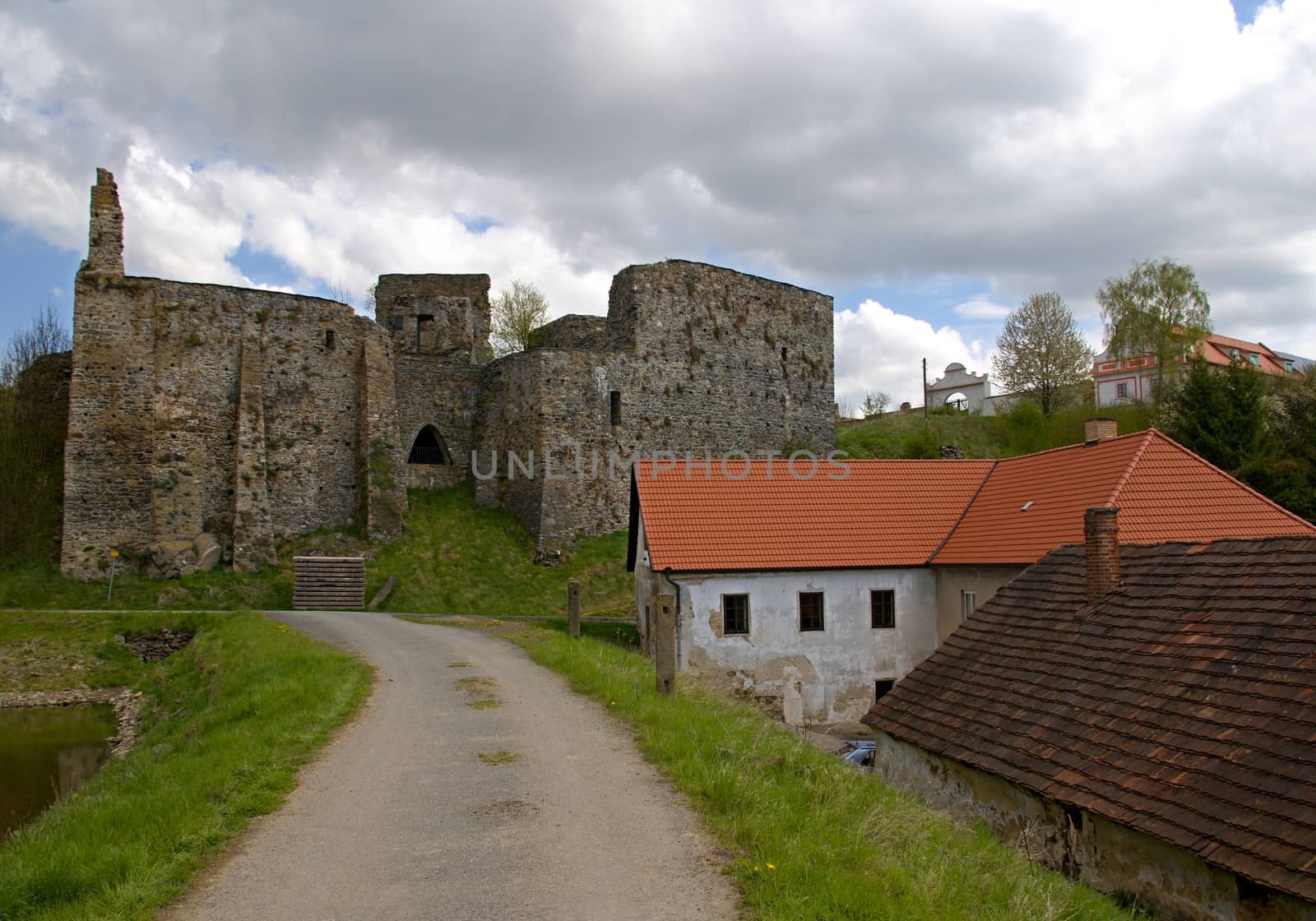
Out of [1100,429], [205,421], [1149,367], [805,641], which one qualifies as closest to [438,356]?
[205,421]

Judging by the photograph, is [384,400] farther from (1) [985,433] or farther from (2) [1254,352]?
(2) [1254,352]

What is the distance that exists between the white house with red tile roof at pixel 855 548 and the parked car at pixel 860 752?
11.2ft

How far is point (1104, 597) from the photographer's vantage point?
517 inches

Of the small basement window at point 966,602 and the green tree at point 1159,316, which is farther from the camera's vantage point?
the green tree at point 1159,316

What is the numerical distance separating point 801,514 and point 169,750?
1491cm

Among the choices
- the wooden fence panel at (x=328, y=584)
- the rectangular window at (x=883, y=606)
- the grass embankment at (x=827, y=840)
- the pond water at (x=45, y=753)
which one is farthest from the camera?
the wooden fence panel at (x=328, y=584)

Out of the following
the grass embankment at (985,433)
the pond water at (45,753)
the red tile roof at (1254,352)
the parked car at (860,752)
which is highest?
the red tile roof at (1254,352)

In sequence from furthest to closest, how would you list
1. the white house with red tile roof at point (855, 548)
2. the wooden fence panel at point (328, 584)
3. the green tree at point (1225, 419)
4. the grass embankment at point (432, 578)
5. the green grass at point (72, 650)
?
the green tree at point (1225, 419), the wooden fence panel at point (328, 584), the grass embankment at point (432, 578), the green grass at point (72, 650), the white house with red tile roof at point (855, 548)

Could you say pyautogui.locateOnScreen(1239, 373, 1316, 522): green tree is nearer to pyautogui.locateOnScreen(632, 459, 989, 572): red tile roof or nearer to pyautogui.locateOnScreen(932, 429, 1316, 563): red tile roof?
pyautogui.locateOnScreen(932, 429, 1316, 563): red tile roof

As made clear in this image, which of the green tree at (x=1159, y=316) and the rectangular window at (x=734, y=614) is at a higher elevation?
the green tree at (x=1159, y=316)

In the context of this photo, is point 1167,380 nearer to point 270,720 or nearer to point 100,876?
point 270,720

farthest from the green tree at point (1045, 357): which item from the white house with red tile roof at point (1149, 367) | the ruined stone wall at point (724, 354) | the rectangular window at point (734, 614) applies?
the rectangular window at point (734, 614)

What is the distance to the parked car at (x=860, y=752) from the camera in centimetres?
1611

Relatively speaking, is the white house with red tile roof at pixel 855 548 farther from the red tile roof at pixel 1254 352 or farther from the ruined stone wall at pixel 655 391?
the red tile roof at pixel 1254 352
